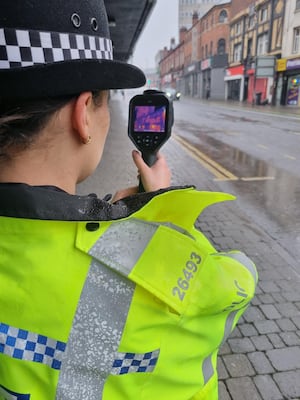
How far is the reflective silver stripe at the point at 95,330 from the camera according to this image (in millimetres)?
767

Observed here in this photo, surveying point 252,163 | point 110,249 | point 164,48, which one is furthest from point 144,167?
point 164,48

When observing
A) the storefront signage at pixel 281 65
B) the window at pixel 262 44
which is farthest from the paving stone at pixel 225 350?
the window at pixel 262 44

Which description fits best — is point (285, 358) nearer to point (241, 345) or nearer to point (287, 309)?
point (241, 345)

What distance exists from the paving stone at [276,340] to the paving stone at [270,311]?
0.23m

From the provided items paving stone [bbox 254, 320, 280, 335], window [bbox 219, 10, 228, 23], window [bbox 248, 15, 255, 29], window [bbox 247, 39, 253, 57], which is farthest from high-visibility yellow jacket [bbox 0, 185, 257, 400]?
window [bbox 219, 10, 228, 23]

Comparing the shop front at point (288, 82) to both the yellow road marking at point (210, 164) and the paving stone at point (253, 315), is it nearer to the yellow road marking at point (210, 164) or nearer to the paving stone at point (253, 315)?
the yellow road marking at point (210, 164)

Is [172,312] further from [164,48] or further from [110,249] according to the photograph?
[164,48]

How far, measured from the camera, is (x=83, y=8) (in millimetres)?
822

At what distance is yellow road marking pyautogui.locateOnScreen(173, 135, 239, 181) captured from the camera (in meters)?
7.81

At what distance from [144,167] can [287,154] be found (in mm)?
→ 9572

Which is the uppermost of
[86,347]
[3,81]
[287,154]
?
[3,81]

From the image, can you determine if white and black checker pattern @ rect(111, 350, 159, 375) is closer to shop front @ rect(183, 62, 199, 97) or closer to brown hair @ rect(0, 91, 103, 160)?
brown hair @ rect(0, 91, 103, 160)

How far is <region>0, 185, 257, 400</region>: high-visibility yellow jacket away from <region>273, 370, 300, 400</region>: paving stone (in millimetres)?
1864

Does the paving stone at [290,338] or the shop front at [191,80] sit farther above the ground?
the paving stone at [290,338]
